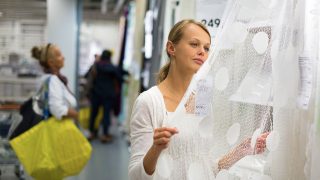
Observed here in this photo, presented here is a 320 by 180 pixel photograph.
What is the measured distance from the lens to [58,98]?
346 centimetres

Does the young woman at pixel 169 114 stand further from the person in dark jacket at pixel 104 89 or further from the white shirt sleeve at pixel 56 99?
the person in dark jacket at pixel 104 89

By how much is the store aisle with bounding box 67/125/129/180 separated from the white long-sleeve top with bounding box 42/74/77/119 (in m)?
1.34

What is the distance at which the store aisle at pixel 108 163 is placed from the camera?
4652 millimetres

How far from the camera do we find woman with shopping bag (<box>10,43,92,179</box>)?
331 cm

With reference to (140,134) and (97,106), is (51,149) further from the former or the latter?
(97,106)

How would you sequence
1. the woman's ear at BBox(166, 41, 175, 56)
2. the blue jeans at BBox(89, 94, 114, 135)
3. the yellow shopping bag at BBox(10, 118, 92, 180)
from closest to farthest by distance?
1. the woman's ear at BBox(166, 41, 175, 56)
2. the yellow shopping bag at BBox(10, 118, 92, 180)
3. the blue jeans at BBox(89, 94, 114, 135)

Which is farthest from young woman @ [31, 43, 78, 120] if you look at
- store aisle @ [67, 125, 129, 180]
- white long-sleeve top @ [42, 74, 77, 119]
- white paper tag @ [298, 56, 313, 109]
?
white paper tag @ [298, 56, 313, 109]

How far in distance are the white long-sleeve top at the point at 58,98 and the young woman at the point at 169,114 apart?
1752 millimetres

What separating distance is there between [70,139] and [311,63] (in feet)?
8.20

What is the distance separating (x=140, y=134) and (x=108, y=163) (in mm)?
3831

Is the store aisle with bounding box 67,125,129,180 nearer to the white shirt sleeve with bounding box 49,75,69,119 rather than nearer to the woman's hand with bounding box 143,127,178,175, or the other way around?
the white shirt sleeve with bounding box 49,75,69,119

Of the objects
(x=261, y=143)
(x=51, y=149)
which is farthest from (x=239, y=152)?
(x=51, y=149)

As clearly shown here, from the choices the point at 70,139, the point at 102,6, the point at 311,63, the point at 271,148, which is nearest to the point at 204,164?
the point at 271,148

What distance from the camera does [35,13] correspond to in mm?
4957
